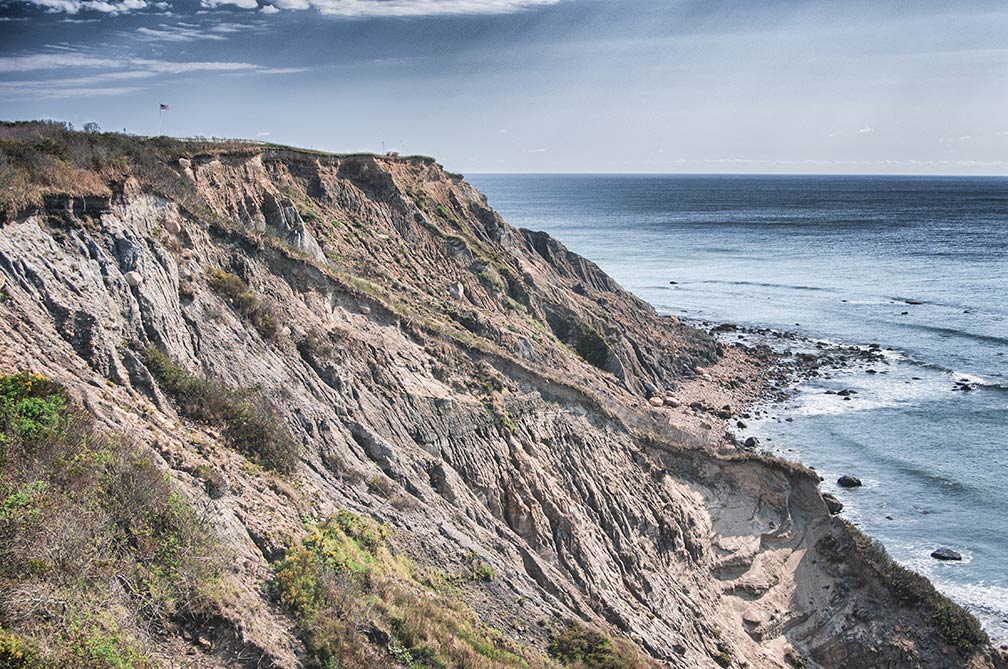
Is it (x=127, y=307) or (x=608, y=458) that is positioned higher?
(x=127, y=307)

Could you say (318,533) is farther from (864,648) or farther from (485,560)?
(864,648)

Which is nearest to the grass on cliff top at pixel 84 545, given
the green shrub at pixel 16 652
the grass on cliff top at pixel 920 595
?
the green shrub at pixel 16 652

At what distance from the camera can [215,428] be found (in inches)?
579

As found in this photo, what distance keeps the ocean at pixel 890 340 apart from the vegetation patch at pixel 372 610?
2163 cm

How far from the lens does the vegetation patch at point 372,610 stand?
10.9m

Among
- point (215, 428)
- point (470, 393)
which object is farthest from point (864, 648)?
point (215, 428)

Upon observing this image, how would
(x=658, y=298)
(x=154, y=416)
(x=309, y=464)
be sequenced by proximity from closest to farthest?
(x=154, y=416)
(x=309, y=464)
(x=658, y=298)

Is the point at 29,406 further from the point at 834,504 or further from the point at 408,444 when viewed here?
the point at 834,504

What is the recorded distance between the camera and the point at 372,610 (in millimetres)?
12070

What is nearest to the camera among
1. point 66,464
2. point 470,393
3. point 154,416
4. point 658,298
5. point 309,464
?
point 66,464

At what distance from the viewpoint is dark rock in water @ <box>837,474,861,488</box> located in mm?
34719

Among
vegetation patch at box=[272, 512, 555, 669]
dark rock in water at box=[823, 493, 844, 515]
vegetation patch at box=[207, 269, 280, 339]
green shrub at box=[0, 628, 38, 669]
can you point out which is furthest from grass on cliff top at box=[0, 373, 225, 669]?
dark rock in water at box=[823, 493, 844, 515]

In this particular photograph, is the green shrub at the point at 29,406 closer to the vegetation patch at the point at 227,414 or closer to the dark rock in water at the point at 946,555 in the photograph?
the vegetation patch at the point at 227,414

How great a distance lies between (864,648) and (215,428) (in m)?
19.8
